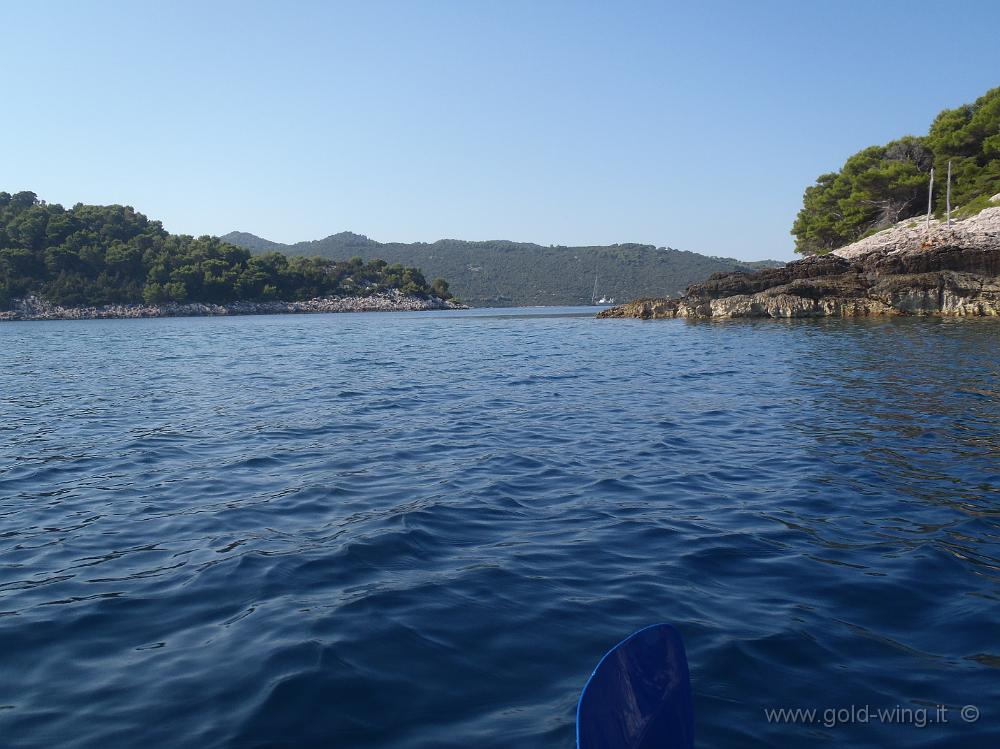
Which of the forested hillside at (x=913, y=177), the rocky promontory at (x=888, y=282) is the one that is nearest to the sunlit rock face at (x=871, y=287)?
the rocky promontory at (x=888, y=282)

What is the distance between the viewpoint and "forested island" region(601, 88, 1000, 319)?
42.1m

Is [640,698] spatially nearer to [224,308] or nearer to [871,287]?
[871,287]

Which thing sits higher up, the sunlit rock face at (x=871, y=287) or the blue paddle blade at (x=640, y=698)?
the sunlit rock face at (x=871, y=287)

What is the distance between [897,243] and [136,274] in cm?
13201

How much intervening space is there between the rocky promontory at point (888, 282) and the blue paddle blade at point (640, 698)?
4723cm

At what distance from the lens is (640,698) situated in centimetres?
265

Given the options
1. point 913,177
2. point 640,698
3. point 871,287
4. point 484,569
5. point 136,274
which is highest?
point 913,177

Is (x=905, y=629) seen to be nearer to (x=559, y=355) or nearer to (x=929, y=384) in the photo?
(x=929, y=384)

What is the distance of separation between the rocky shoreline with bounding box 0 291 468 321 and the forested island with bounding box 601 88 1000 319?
9251 cm

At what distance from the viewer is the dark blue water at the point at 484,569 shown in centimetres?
374

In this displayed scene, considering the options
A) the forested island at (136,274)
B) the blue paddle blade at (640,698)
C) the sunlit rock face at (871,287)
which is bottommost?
Result: the blue paddle blade at (640,698)

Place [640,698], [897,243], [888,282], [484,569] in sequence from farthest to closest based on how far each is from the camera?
[897,243] → [888,282] → [484,569] → [640,698]

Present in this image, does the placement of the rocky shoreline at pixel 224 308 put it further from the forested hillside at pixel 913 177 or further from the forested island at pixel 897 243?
the forested hillside at pixel 913 177

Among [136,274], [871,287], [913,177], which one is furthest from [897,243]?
[136,274]
